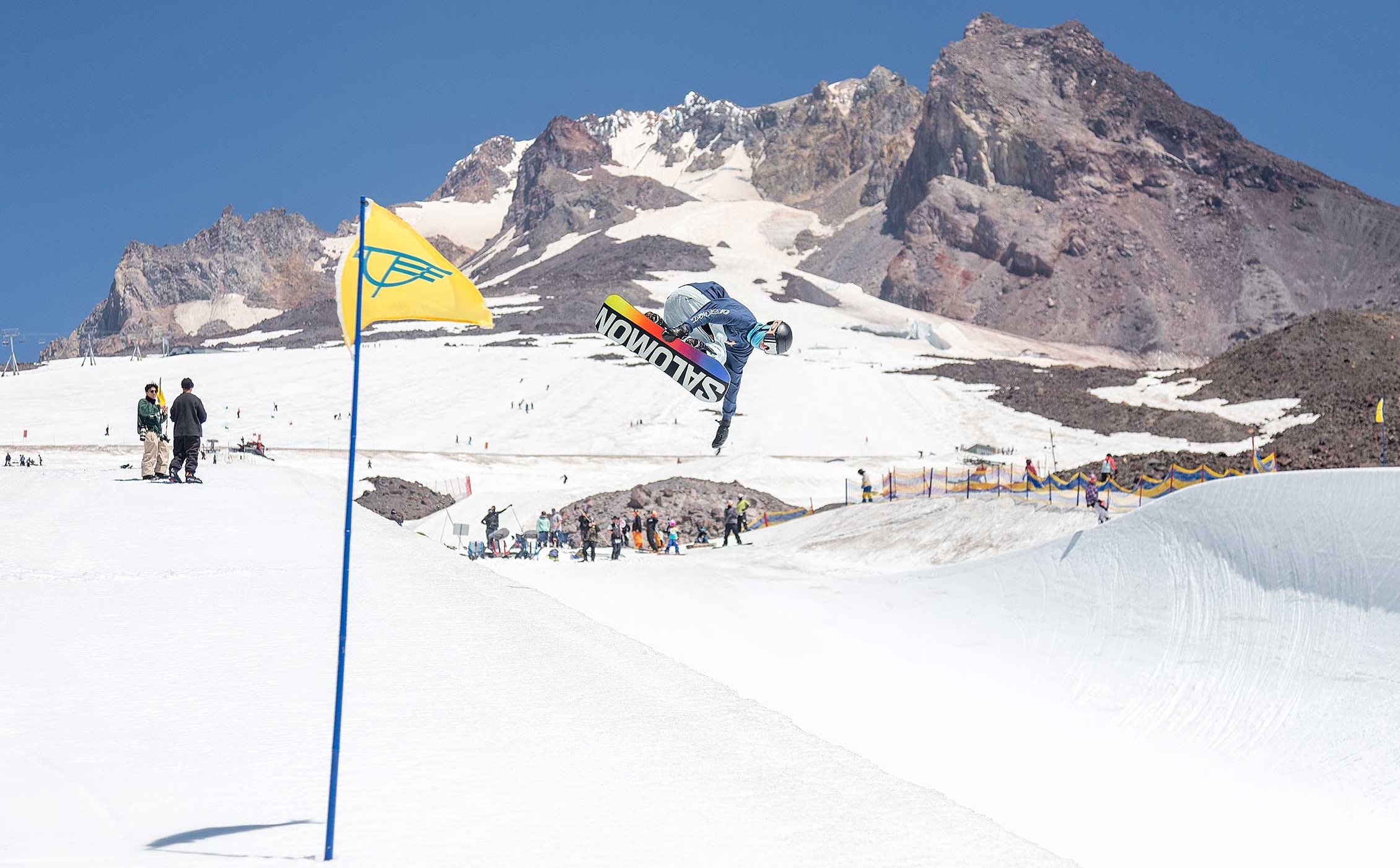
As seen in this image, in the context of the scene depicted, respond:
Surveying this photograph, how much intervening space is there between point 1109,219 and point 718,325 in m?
170

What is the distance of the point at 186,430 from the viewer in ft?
86.2

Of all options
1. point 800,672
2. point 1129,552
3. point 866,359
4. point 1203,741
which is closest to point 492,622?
point 800,672

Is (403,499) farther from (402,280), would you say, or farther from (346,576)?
(346,576)

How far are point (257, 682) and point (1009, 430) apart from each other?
62653 mm

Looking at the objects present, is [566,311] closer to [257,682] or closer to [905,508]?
[905,508]

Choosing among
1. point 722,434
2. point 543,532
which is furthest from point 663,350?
point 543,532

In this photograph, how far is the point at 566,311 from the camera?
128 metres

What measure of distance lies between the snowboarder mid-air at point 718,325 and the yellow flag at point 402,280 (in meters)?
4.60

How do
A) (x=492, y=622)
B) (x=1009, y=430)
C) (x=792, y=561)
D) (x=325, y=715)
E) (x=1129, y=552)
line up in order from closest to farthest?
(x=325, y=715) → (x=492, y=622) → (x=1129, y=552) → (x=792, y=561) → (x=1009, y=430)

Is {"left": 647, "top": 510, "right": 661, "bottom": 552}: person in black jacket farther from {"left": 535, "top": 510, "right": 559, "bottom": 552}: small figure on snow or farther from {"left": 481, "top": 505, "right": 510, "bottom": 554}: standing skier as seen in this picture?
{"left": 481, "top": 505, "right": 510, "bottom": 554}: standing skier

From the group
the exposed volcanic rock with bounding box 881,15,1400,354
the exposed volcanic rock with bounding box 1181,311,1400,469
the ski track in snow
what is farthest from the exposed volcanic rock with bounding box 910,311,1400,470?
the exposed volcanic rock with bounding box 881,15,1400,354

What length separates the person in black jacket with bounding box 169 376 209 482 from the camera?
2491 cm

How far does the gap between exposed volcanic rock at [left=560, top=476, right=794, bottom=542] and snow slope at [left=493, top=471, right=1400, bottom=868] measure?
12544 mm

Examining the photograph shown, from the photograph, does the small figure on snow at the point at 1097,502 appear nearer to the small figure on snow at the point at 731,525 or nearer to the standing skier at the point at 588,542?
the small figure on snow at the point at 731,525
